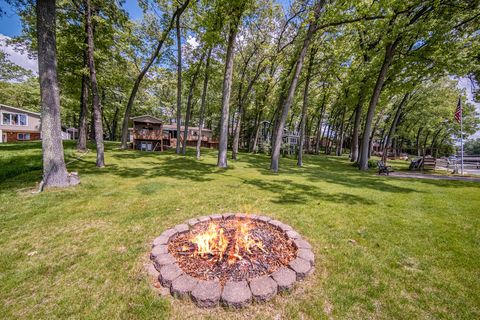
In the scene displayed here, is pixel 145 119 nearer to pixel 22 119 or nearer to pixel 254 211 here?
pixel 22 119

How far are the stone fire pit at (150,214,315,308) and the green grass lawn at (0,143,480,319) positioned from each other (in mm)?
133

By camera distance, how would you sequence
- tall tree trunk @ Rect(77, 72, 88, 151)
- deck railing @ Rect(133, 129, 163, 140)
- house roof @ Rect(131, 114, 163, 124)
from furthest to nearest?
1. house roof @ Rect(131, 114, 163, 124)
2. deck railing @ Rect(133, 129, 163, 140)
3. tall tree trunk @ Rect(77, 72, 88, 151)

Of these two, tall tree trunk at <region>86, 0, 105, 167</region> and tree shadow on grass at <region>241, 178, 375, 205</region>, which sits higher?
tall tree trunk at <region>86, 0, 105, 167</region>

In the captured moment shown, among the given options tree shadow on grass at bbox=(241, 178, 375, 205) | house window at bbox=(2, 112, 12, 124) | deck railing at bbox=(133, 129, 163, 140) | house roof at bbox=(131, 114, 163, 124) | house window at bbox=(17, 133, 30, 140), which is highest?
house roof at bbox=(131, 114, 163, 124)

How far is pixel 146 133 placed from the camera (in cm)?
2244

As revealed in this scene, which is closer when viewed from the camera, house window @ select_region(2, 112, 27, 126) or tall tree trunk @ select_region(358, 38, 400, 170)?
A: tall tree trunk @ select_region(358, 38, 400, 170)

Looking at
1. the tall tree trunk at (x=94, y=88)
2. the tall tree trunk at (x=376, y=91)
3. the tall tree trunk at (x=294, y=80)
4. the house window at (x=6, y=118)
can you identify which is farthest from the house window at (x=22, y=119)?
the tall tree trunk at (x=376, y=91)

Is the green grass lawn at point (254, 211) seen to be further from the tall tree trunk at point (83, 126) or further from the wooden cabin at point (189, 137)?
the wooden cabin at point (189, 137)

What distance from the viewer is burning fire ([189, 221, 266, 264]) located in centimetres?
280

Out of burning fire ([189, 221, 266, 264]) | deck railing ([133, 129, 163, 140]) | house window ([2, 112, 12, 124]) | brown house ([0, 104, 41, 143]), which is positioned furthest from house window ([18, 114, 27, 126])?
burning fire ([189, 221, 266, 264])

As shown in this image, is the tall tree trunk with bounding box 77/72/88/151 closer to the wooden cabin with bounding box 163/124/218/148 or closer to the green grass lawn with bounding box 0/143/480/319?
the green grass lawn with bounding box 0/143/480/319

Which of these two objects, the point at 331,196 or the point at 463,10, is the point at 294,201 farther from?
the point at 463,10

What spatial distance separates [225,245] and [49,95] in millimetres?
6656

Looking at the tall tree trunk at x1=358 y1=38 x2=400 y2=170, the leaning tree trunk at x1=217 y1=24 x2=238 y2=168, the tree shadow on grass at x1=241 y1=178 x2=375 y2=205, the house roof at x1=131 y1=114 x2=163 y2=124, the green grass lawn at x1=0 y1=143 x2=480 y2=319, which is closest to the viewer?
the green grass lawn at x1=0 y1=143 x2=480 y2=319
